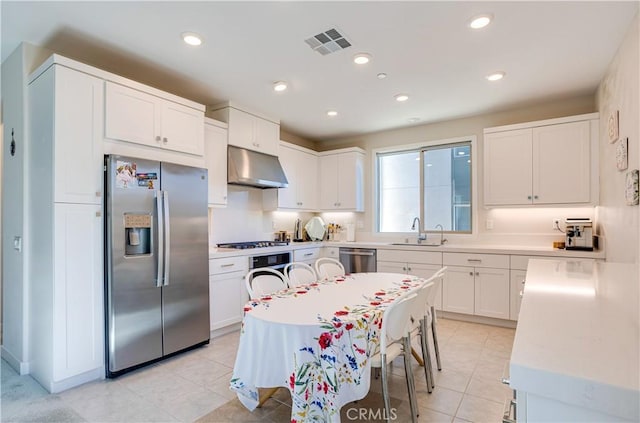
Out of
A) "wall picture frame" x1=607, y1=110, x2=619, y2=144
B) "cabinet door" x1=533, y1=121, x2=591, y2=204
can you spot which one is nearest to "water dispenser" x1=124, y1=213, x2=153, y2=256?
"wall picture frame" x1=607, y1=110, x2=619, y2=144

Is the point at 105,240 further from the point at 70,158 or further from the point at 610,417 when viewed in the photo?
the point at 610,417

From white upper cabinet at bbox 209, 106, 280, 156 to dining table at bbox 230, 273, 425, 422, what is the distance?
8.19 feet

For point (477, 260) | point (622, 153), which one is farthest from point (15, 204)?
point (622, 153)

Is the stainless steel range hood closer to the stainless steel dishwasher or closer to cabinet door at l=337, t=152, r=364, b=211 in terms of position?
cabinet door at l=337, t=152, r=364, b=211

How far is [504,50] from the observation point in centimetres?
271

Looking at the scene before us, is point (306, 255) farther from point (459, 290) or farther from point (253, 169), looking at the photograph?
point (459, 290)

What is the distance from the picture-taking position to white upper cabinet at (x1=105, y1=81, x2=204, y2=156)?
8.72 feet

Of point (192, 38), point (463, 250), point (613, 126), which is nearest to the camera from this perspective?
point (192, 38)

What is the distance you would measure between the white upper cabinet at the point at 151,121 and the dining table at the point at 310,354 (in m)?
1.84

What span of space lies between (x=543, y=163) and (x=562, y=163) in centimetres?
18

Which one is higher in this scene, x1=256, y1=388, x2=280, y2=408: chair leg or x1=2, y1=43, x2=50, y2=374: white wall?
x1=2, y1=43, x2=50, y2=374: white wall

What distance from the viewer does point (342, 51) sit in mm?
2744

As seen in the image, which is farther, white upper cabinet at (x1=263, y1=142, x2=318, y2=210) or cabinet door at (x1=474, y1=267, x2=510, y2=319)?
white upper cabinet at (x1=263, y1=142, x2=318, y2=210)

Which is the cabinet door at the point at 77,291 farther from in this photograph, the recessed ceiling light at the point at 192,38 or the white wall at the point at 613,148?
the white wall at the point at 613,148
